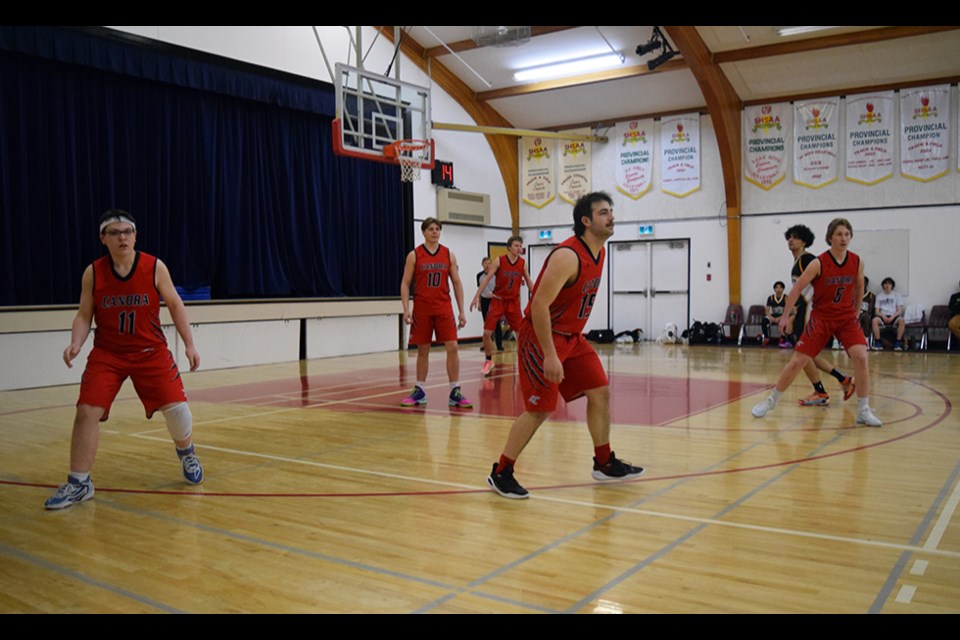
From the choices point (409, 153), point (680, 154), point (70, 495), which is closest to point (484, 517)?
point (70, 495)

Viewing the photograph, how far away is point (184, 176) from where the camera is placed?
13.4m

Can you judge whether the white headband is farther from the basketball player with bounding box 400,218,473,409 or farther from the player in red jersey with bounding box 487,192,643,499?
the basketball player with bounding box 400,218,473,409

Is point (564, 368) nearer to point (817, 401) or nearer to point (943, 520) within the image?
point (943, 520)

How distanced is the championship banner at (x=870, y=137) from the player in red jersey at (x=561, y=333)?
14.2 m

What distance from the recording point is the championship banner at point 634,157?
19.3 meters

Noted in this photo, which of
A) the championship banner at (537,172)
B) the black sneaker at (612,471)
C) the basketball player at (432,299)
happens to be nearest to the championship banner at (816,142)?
the championship banner at (537,172)

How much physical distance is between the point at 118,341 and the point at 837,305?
19.2 feet

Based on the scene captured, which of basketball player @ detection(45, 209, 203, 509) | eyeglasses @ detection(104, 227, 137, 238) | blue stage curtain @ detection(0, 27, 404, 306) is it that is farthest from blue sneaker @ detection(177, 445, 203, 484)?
blue stage curtain @ detection(0, 27, 404, 306)

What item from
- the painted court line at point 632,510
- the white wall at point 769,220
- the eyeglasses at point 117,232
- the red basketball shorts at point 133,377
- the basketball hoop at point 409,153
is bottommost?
the painted court line at point 632,510

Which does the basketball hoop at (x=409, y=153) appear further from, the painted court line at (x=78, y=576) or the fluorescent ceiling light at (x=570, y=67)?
the painted court line at (x=78, y=576)

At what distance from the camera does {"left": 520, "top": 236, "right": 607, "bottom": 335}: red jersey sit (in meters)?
4.62

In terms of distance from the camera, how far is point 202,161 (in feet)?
44.9

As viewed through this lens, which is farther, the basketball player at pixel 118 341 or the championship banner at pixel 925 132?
the championship banner at pixel 925 132
